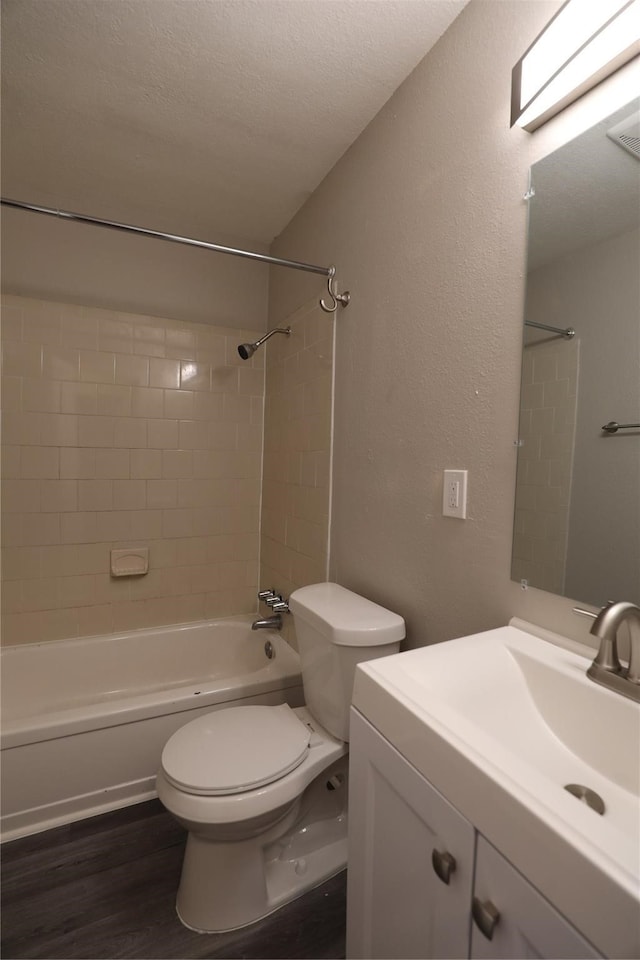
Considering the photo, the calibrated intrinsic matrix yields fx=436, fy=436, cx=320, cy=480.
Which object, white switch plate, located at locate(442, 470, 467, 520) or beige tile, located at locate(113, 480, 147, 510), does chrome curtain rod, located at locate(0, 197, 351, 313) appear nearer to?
white switch plate, located at locate(442, 470, 467, 520)

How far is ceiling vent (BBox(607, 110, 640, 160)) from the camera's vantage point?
30.8 inches

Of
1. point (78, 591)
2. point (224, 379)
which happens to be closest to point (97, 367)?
point (224, 379)

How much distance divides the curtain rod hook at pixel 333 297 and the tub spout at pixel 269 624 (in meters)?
1.41

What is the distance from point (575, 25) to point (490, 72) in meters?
0.27

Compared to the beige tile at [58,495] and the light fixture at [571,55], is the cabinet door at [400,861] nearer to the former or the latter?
the light fixture at [571,55]

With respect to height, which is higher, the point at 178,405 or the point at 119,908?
the point at 178,405

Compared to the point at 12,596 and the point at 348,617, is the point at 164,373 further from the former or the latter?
the point at 348,617

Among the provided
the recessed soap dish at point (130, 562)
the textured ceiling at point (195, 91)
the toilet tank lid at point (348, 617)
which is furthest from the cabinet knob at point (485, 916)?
the recessed soap dish at point (130, 562)

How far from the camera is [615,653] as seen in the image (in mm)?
731

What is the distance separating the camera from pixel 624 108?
800mm

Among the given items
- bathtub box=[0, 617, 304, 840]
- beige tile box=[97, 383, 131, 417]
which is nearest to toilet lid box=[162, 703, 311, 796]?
bathtub box=[0, 617, 304, 840]

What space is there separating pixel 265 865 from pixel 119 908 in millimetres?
419

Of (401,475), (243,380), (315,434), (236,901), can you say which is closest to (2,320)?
(243,380)

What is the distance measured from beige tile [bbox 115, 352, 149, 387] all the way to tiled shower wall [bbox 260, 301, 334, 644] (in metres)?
0.65
